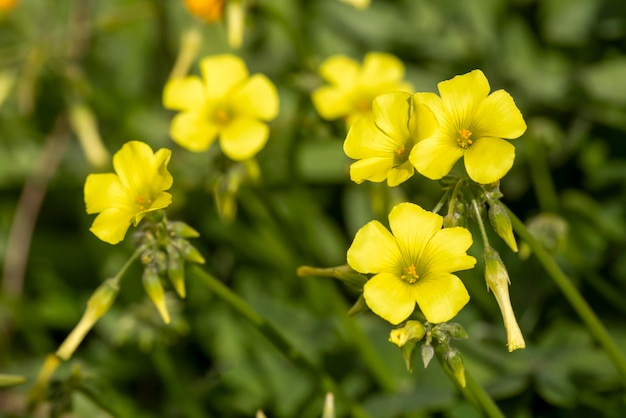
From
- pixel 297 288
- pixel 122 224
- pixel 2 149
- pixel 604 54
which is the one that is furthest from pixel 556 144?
pixel 2 149

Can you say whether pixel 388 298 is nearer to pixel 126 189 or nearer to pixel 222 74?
pixel 126 189

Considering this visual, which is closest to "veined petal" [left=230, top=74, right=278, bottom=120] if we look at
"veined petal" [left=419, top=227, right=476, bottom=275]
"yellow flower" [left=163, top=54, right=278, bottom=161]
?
"yellow flower" [left=163, top=54, right=278, bottom=161]

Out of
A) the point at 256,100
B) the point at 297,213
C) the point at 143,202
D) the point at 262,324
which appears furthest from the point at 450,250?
the point at 297,213

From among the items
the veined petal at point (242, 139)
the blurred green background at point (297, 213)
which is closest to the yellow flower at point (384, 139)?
the veined petal at point (242, 139)

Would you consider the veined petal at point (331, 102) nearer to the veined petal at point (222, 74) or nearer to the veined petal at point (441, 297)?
the veined petal at point (222, 74)

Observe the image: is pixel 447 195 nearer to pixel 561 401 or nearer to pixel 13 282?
pixel 561 401

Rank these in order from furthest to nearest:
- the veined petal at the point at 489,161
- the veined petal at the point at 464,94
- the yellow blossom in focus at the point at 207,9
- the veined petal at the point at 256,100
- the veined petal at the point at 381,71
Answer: the yellow blossom in focus at the point at 207,9 → the veined petal at the point at 381,71 → the veined petal at the point at 256,100 → the veined petal at the point at 464,94 → the veined petal at the point at 489,161

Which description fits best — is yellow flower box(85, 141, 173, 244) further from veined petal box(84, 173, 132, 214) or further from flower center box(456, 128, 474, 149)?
flower center box(456, 128, 474, 149)
